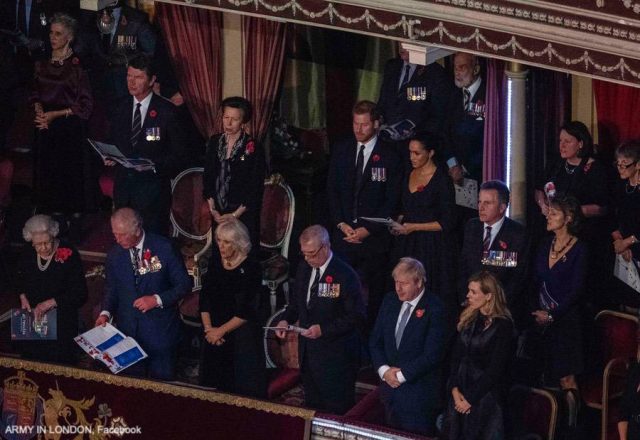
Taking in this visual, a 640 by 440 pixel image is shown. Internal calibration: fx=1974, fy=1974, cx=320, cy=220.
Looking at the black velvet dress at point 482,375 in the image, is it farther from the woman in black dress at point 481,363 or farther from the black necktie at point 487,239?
the black necktie at point 487,239

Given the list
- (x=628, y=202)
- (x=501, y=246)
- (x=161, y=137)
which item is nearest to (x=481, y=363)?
(x=501, y=246)

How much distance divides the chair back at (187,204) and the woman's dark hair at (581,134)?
3144 mm

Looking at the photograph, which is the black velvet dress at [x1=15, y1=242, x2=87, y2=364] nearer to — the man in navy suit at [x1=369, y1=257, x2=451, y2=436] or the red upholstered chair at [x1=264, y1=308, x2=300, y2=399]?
the red upholstered chair at [x1=264, y1=308, x2=300, y2=399]

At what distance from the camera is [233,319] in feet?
42.1

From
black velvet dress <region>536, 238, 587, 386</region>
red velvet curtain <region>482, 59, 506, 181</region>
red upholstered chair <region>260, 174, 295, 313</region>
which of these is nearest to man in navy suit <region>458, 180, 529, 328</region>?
black velvet dress <region>536, 238, 587, 386</region>

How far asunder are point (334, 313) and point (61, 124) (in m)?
3.20

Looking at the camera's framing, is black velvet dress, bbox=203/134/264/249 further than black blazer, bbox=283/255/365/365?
Yes

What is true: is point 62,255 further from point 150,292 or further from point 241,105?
point 241,105

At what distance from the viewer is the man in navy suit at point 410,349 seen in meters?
12.3

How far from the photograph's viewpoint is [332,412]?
12.9 meters

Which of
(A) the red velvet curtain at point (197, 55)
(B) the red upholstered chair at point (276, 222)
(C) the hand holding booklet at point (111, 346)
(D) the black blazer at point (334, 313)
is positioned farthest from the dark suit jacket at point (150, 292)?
(A) the red velvet curtain at point (197, 55)

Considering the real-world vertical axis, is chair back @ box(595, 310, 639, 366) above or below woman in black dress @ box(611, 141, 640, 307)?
below

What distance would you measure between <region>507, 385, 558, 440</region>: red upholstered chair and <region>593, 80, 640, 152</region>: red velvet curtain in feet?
6.64

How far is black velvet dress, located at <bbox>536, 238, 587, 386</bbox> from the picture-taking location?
12.7 m
